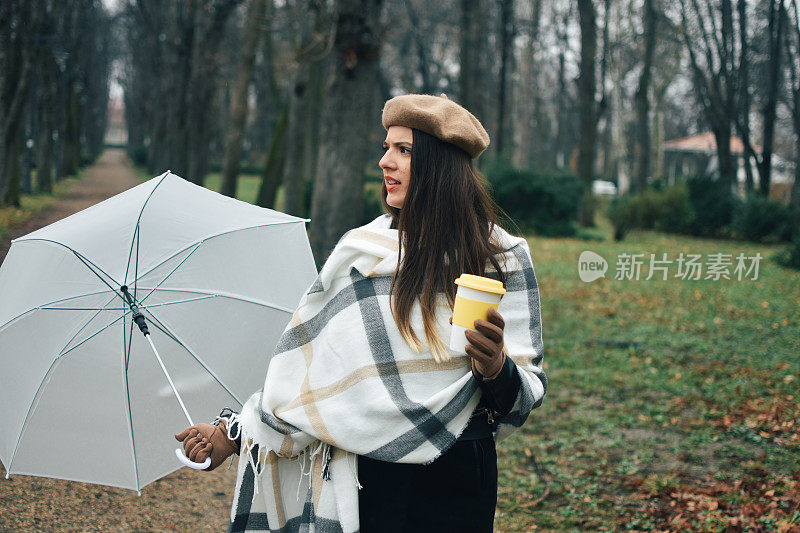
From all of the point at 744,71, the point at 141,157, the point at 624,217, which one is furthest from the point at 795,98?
the point at 141,157

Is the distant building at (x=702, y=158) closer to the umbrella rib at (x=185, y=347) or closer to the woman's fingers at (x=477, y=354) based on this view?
the umbrella rib at (x=185, y=347)


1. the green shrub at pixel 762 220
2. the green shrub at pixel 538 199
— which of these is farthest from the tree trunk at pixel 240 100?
the green shrub at pixel 762 220

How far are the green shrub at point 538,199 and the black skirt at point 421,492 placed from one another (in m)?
16.0

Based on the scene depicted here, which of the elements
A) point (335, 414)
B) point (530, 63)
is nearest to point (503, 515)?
point (335, 414)

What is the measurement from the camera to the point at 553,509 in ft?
14.9

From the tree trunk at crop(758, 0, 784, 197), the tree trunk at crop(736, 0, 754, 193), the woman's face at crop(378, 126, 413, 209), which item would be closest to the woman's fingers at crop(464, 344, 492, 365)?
the woman's face at crop(378, 126, 413, 209)

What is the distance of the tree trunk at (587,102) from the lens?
18.5m

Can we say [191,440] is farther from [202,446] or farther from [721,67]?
[721,67]

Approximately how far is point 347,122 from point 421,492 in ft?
18.9

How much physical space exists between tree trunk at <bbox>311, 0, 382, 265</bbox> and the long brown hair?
17.6 feet

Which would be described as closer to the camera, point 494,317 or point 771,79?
point 494,317

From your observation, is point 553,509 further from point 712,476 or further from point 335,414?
point 335,414

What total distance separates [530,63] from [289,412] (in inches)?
1280

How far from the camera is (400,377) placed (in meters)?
1.94
